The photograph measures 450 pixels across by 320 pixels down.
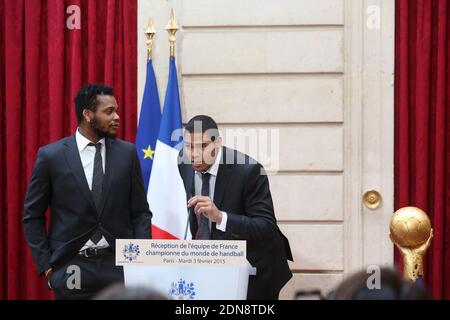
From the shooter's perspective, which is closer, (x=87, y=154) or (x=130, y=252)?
(x=130, y=252)

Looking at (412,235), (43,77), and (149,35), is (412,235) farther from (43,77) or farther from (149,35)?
(43,77)

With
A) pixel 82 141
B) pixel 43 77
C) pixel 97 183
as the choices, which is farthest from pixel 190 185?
pixel 43 77

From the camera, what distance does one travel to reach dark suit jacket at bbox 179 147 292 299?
4363 millimetres

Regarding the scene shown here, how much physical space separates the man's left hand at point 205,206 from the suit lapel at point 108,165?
496 mm

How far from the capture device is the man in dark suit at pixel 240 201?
436cm

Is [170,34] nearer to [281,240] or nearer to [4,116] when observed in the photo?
[4,116]

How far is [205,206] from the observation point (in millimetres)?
4059

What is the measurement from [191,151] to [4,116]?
1905 mm

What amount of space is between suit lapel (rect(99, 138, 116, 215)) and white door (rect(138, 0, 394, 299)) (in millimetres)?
1212

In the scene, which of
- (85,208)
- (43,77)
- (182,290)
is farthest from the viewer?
Result: (43,77)

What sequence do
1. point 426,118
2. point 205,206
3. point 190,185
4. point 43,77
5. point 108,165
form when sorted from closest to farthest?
point 205,206
point 108,165
point 190,185
point 426,118
point 43,77

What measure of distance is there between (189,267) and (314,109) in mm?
2144

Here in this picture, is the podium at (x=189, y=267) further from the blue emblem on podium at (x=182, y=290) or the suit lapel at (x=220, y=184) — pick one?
the suit lapel at (x=220, y=184)
